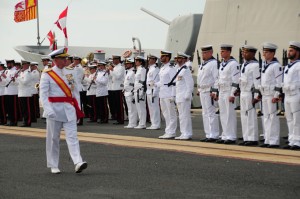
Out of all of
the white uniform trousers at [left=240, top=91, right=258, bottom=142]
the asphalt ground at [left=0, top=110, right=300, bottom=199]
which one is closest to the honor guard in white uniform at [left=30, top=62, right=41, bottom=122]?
the asphalt ground at [left=0, top=110, right=300, bottom=199]

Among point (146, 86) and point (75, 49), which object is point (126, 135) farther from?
point (75, 49)

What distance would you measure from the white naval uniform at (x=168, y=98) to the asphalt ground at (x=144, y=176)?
258cm

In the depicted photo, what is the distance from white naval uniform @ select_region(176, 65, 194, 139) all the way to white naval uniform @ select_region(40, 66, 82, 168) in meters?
4.89

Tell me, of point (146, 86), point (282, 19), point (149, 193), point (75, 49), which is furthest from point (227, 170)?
point (75, 49)

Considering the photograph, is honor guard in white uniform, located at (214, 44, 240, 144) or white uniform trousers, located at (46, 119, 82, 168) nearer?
white uniform trousers, located at (46, 119, 82, 168)

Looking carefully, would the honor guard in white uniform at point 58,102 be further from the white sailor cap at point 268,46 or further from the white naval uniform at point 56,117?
the white sailor cap at point 268,46

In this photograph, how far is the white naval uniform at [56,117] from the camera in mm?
12273

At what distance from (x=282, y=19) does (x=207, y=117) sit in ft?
36.6

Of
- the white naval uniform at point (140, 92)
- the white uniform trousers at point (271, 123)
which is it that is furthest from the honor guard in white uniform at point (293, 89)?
the white naval uniform at point (140, 92)

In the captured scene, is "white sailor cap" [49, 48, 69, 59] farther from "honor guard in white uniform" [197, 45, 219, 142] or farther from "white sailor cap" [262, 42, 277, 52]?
"honor guard in white uniform" [197, 45, 219, 142]

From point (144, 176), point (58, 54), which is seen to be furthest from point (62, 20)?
point (144, 176)

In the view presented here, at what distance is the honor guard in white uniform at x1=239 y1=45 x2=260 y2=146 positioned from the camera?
1542 centimetres

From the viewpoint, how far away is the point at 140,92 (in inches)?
840

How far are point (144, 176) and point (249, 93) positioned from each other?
14.9 feet
